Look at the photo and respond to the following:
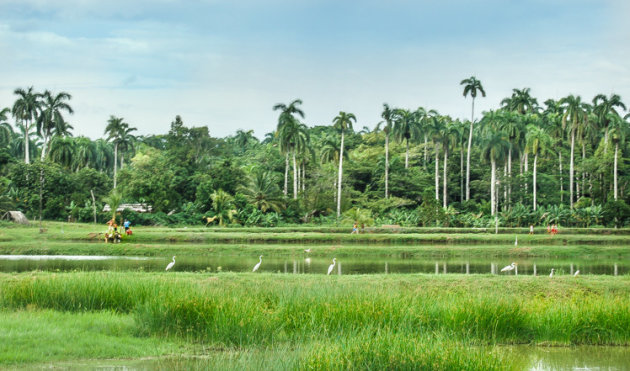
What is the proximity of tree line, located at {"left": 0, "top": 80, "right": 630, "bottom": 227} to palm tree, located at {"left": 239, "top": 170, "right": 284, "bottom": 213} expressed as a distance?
0.10 meters

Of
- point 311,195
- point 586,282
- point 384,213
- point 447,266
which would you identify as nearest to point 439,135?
point 384,213

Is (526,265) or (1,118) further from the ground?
(1,118)

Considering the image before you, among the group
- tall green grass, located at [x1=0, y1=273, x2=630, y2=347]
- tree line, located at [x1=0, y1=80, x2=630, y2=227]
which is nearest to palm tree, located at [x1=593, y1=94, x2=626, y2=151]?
tree line, located at [x1=0, y1=80, x2=630, y2=227]

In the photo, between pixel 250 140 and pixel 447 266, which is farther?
pixel 250 140

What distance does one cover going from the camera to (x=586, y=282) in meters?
18.2

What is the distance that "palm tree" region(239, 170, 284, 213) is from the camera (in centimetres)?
5969

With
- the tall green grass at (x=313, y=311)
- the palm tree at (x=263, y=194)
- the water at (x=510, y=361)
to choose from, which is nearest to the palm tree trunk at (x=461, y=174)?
the palm tree at (x=263, y=194)

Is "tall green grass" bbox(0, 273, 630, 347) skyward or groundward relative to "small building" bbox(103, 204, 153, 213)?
groundward

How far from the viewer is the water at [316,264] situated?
2356 cm

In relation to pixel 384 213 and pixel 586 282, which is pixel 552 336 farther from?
pixel 384 213

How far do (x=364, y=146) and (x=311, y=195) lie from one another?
24.8 m

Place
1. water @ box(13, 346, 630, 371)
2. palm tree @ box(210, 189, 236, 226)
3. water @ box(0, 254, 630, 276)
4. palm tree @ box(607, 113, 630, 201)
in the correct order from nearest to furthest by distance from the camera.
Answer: water @ box(13, 346, 630, 371), water @ box(0, 254, 630, 276), palm tree @ box(210, 189, 236, 226), palm tree @ box(607, 113, 630, 201)

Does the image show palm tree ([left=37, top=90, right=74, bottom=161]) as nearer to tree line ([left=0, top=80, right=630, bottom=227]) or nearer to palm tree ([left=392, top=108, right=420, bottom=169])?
tree line ([left=0, top=80, right=630, bottom=227])

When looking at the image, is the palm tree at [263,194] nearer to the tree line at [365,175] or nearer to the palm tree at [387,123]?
the tree line at [365,175]
